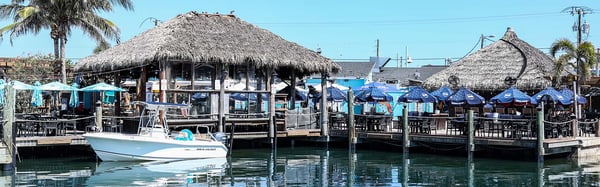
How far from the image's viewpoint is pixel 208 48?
2841cm

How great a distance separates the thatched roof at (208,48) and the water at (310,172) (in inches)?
166

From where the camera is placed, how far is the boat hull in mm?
24094

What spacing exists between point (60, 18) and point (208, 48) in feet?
34.6

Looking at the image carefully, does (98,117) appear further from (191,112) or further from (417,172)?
(417,172)

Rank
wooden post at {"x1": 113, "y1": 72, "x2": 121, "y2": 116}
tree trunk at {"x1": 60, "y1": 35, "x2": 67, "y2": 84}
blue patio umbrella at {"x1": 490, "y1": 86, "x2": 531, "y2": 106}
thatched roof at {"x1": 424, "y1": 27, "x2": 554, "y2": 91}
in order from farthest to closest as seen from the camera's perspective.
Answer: thatched roof at {"x1": 424, "y1": 27, "x2": 554, "y2": 91} < tree trunk at {"x1": 60, "y1": 35, "x2": 67, "y2": 84} < wooden post at {"x1": 113, "y1": 72, "x2": 121, "y2": 116} < blue patio umbrella at {"x1": 490, "y1": 86, "x2": 531, "y2": 106}

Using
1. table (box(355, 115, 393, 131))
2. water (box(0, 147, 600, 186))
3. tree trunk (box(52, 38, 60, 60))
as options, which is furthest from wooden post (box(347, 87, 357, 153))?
tree trunk (box(52, 38, 60, 60))

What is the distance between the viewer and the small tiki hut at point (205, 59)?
27.5 m

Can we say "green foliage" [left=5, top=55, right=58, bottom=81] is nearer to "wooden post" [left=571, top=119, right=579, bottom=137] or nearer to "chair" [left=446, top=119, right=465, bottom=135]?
"chair" [left=446, top=119, right=465, bottom=135]

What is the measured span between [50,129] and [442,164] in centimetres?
1431

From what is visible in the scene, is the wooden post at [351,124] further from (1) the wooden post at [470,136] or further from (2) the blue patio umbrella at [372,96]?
(1) the wooden post at [470,136]

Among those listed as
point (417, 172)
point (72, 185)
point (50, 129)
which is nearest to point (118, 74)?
point (50, 129)

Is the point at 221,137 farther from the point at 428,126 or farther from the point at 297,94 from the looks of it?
A: the point at 297,94

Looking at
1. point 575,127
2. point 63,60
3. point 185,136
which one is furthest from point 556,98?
point 63,60

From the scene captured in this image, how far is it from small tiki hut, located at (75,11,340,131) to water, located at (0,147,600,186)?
338cm
